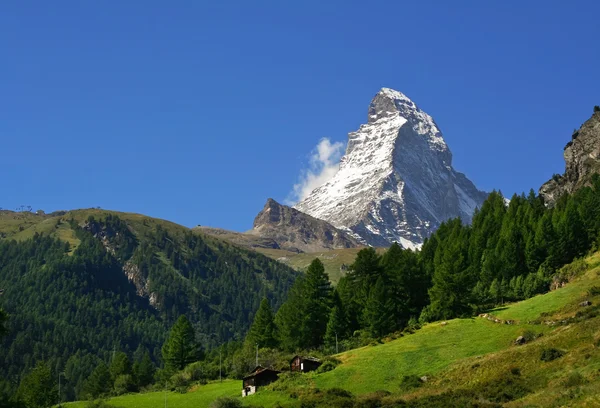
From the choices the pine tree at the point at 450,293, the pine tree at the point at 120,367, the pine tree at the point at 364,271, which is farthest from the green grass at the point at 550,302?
the pine tree at the point at 120,367

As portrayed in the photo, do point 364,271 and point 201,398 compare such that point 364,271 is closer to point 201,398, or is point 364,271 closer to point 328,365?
point 328,365

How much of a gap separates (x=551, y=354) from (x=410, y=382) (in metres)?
14.5

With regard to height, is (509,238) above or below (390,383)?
above

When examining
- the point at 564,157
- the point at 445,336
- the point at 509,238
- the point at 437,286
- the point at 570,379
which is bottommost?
the point at 570,379

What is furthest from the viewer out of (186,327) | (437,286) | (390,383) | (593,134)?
(593,134)

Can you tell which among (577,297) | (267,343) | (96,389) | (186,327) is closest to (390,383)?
(577,297)

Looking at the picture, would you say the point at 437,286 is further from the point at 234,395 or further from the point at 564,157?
the point at 564,157

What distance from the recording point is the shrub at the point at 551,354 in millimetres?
70125

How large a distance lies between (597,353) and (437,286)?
46.2 m

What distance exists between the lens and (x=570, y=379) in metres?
59.7

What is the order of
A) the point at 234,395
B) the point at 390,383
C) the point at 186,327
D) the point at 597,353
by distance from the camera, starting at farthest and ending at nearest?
1. the point at 186,327
2. the point at 234,395
3. the point at 390,383
4. the point at 597,353

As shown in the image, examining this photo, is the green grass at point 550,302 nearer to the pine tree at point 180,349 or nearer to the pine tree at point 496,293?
the pine tree at point 496,293

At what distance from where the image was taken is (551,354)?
70.6 meters

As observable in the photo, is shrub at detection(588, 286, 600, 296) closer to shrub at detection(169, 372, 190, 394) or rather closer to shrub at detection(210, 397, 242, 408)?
shrub at detection(210, 397, 242, 408)
